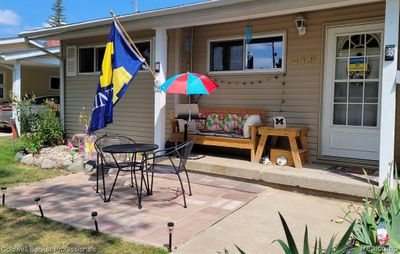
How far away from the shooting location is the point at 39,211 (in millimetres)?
4301

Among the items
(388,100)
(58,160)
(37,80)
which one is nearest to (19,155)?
(58,160)

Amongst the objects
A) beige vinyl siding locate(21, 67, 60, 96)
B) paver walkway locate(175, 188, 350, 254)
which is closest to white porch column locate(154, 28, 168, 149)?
paver walkway locate(175, 188, 350, 254)

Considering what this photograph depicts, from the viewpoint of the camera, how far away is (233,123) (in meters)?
6.93

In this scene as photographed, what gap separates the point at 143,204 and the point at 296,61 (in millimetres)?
3632

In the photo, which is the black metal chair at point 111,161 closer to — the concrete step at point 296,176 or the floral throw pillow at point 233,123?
the concrete step at point 296,176

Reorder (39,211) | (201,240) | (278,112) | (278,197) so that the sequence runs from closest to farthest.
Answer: (201,240)
(39,211)
(278,197)
(278,112)

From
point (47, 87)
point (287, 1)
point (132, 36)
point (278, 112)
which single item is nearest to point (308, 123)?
point (278, 112)

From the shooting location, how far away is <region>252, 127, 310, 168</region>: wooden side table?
572 cm

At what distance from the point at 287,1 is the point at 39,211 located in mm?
4167

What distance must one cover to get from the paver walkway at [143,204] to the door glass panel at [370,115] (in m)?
2.07

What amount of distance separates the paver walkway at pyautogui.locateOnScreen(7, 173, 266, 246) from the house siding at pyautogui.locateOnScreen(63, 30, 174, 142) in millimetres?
2198

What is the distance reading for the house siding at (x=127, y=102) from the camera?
26.2 feet

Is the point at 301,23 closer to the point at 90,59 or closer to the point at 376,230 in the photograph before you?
the point at 376,230

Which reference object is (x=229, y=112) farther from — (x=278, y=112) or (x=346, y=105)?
(x=346, y=105)
